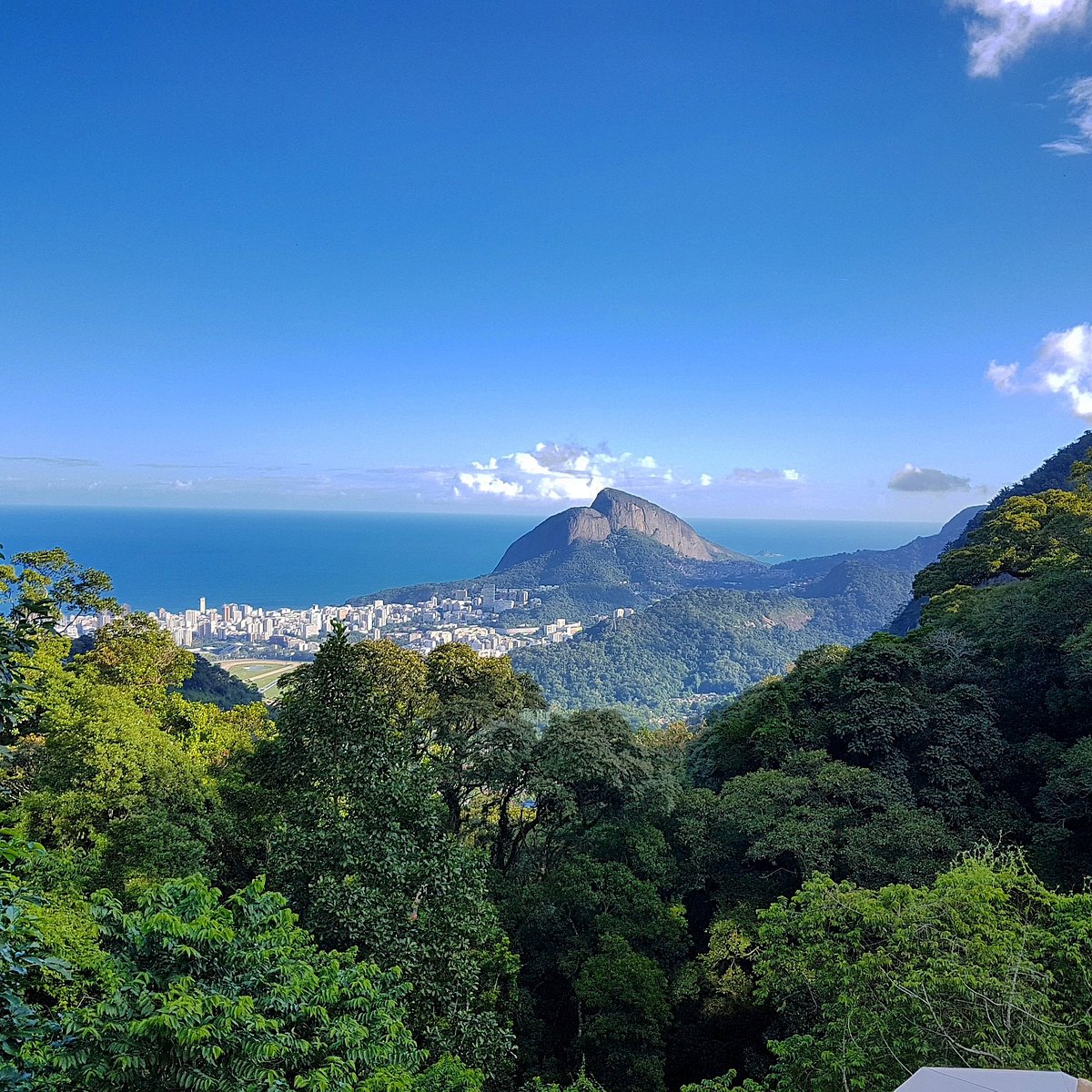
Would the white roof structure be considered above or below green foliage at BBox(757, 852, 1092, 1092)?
above

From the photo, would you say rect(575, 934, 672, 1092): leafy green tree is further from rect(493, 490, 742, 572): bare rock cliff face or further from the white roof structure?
rect(493, 490, 742, 572): bare rock cliff face

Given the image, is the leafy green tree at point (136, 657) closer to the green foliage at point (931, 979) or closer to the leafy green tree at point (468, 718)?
the leafy green tree at point (468, 718)

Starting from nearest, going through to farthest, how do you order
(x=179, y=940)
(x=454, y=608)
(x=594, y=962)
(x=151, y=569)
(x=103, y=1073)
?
1. (x=103, y=1073)
2. (x=179, y=940)
3. (x=594, y=962)
4. (x=454, y=608)
5. (x=151, y=569)

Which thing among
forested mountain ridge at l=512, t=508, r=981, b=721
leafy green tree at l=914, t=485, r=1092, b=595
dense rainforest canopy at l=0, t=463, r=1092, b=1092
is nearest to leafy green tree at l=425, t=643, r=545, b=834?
dense rainforest canopy at l=0, t=463, r=1092, b=1092

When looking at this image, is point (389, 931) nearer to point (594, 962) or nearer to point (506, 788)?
point (594, 962)

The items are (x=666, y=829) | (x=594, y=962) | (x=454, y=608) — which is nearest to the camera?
(x=594, y=962)

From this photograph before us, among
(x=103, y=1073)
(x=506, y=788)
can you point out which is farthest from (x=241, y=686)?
(x=103, y=1073)

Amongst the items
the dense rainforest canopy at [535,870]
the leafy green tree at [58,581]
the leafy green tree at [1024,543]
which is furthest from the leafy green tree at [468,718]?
the leafy green tree at [1024,543]
